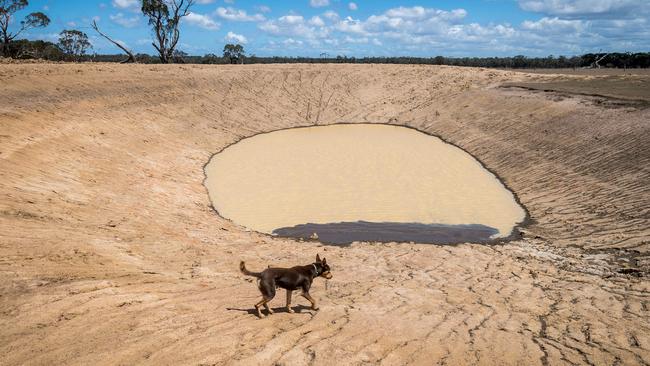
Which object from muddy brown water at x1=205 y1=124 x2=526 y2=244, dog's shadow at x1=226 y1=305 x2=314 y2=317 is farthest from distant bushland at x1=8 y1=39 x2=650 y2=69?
dog's shadow at x1=226 y1=305 x2=314 y2=317

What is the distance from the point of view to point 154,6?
1844 inches


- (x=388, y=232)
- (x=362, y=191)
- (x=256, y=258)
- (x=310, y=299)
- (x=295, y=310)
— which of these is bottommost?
(x=388, y=232)

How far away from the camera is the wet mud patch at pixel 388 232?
12492mm

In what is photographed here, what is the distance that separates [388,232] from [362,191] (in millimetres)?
4021

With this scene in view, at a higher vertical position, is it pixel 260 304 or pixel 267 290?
pixel 267 290

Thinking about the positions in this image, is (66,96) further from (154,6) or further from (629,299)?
(154,6)

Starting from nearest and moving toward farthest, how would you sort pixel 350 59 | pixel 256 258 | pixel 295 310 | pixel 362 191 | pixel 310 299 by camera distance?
1. pixel 310 299
2. pixel 295 310
3. pixel 256 258
4. pixel 362 191
5. pixel 350 59

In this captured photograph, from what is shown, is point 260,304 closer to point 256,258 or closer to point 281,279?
point 281,279

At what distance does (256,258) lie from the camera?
1016 centimetres

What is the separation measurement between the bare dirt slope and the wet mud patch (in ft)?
2.73

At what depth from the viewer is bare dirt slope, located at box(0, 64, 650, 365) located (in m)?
5.25

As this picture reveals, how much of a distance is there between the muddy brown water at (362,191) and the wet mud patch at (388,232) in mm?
28

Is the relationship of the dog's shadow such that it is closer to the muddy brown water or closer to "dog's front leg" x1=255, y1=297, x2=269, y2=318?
"dog's front leg" x1=255, y1=297, x2=269, y2=318

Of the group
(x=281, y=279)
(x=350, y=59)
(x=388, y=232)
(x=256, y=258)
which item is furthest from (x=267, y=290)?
(x=350, y=59)
